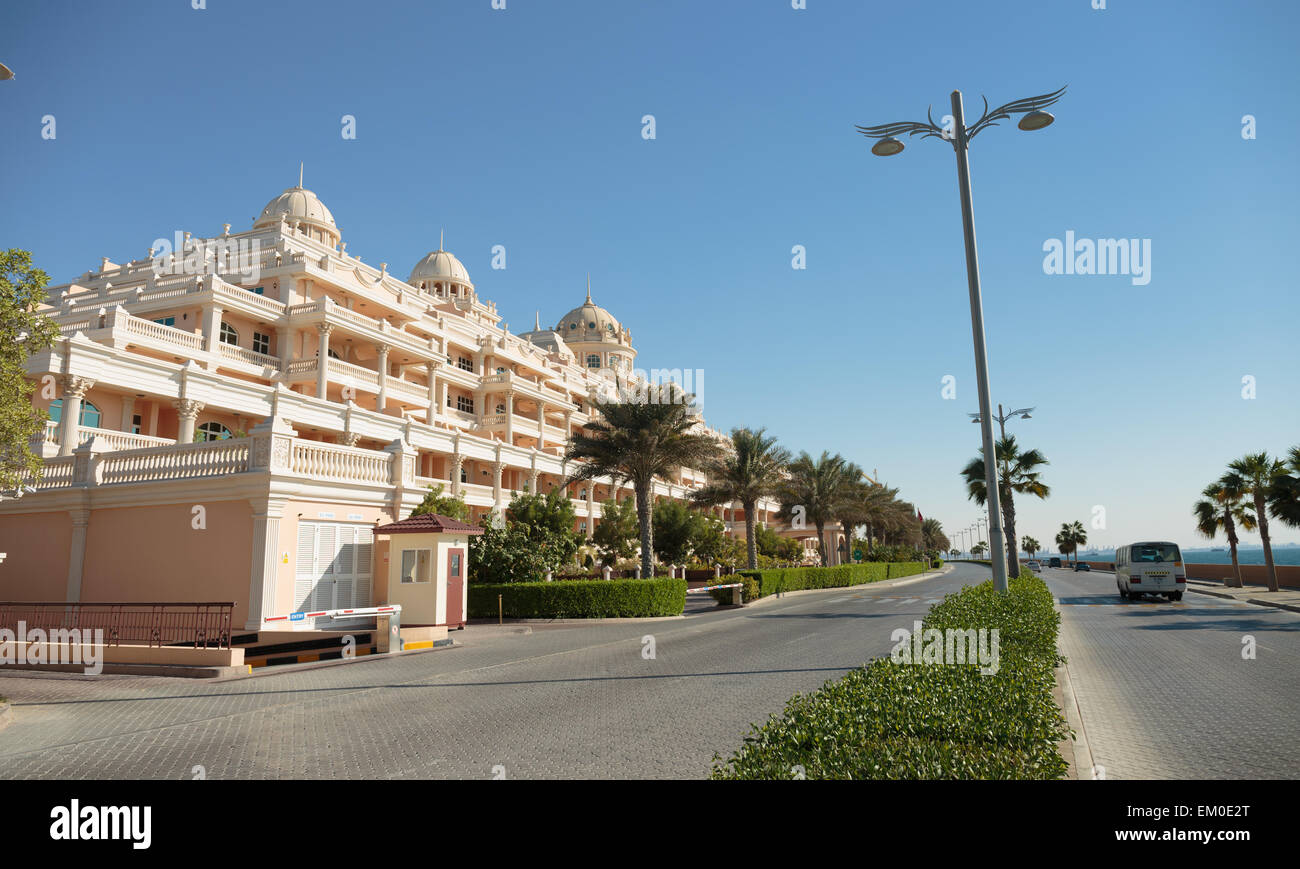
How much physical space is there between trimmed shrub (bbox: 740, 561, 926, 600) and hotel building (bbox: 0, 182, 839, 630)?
7427 millimetres

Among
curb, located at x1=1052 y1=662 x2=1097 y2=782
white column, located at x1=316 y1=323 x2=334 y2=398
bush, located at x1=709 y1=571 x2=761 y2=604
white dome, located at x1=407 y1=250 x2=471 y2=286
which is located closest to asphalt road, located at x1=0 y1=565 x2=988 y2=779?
curb, located at x1=1052 y1=662 x2=1097 y2=782

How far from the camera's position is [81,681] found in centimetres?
1238

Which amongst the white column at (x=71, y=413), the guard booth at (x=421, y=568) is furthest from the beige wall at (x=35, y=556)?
the guard booth at (x=421, y=568)

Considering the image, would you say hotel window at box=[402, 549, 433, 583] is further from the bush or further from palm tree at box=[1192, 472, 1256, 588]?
palm tree at box=[1192, 472, 1256, 588]

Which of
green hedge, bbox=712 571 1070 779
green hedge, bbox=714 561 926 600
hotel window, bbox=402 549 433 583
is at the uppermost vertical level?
hotel window, bbox=402 549 433 583

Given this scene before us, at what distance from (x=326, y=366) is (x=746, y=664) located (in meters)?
29.4

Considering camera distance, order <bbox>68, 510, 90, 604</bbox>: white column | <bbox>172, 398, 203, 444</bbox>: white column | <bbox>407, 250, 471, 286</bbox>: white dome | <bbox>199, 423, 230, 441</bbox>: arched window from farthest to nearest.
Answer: <bbox>407, 250, 471, 286</bbox>: white dome, <bbox>199, 423, 230, 441</bbox>: arched window, <bbox>172, 398, 203, 444</bbox>: white column, <bbox>68, 510, 90, 604</bbox>: white column

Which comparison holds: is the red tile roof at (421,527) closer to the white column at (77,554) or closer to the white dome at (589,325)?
the white column at (77,554)

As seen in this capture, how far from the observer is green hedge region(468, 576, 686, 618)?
25906 millimetres

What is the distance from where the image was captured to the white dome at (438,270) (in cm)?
6800

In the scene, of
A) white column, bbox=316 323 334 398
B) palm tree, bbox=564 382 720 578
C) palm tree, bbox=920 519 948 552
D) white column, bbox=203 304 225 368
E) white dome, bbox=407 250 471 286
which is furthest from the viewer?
palm tree, bbox=920 519 948 552

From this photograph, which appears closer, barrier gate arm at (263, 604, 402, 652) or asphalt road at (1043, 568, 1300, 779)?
asphalt road at (1043, 568, 1300, 779)
